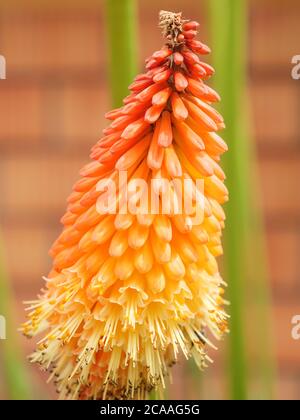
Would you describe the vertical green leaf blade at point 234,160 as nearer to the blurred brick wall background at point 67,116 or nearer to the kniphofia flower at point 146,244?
the kniphofia flower at point 146,244

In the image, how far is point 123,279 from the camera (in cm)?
70

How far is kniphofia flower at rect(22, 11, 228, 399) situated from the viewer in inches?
27.1

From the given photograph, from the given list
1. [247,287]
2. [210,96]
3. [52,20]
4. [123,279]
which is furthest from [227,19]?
[52,20]

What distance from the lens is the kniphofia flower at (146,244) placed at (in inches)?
27.1

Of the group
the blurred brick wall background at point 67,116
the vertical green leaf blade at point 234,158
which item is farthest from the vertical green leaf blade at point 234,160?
the blurred brick wall background at point 67,116

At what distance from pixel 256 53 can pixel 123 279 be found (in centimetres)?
61

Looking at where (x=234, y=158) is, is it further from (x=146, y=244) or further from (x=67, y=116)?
(x=67, y=116)

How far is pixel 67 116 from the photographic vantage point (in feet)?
4.12

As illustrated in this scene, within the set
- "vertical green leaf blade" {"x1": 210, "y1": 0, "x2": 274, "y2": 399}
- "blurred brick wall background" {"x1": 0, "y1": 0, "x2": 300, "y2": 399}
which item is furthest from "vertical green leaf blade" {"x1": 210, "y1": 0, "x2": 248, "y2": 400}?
"blurred brick wall background" {"x1": 0, "y1": 0, "x2": 300, "y2": 399}

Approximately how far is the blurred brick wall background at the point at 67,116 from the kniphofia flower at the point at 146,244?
1.32 feet

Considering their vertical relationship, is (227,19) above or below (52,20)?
below

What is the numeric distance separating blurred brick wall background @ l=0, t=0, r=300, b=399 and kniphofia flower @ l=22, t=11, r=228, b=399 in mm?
402

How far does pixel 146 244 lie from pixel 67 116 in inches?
23.0
